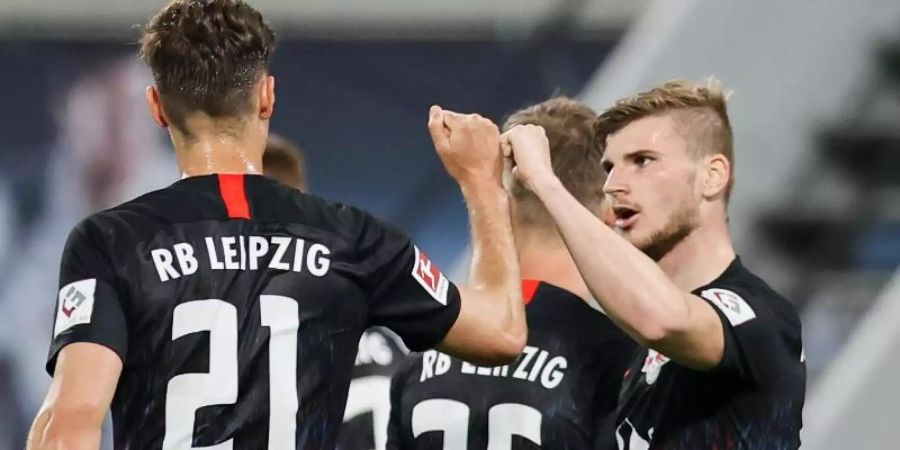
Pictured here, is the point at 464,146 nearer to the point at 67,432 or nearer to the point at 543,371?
the point at 543,371

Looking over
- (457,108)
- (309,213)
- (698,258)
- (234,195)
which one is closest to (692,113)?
(698,258)

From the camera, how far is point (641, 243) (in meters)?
3.41

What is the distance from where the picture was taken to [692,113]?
136 inches

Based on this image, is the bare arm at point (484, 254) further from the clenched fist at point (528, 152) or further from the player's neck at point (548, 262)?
the player's neck at point (548, 262)

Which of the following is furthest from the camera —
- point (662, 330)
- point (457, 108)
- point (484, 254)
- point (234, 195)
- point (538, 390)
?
point (457, 108)

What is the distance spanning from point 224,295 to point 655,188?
0.93m

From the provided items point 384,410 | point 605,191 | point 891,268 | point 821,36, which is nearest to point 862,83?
point 821,36

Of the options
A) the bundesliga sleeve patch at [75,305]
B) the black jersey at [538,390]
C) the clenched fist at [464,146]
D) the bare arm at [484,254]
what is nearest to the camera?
the bundesliga sleeve patch at [75,305]

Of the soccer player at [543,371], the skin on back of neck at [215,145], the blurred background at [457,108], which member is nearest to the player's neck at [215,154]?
the skin on back of neck at [215,145]

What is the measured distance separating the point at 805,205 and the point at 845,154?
0.35 metres

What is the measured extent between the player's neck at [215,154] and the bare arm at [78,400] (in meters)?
0.38

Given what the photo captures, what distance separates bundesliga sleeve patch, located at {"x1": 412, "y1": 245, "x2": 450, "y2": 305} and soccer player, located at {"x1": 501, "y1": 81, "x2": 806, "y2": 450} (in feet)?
0.91

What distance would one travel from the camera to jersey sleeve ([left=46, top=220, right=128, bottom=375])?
9.20ft

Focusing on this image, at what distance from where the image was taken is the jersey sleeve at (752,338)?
3.18 meters
